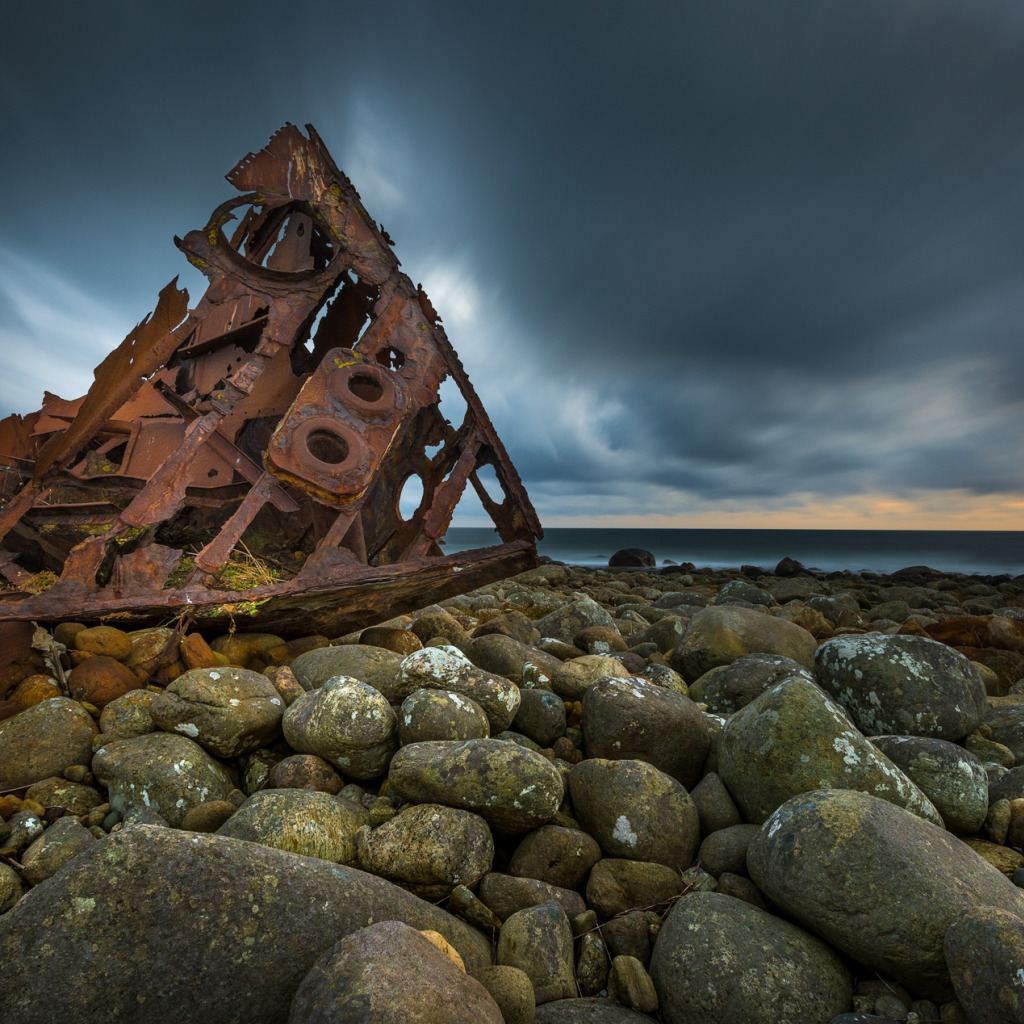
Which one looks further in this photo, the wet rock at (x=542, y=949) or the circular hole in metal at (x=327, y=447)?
the circular hole in metal at (x=327, y=447)

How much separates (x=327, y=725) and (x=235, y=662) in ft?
6.12

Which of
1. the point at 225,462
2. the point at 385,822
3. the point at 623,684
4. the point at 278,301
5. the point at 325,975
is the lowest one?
the point at 385,822

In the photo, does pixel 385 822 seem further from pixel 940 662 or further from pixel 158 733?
pixel 940 662

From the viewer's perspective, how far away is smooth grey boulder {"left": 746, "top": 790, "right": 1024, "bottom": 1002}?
191 centimetres

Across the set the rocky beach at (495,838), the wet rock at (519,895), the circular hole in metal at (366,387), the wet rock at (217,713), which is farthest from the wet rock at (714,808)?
the circular hole in metal at (366,387)

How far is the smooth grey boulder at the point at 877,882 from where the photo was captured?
191cm

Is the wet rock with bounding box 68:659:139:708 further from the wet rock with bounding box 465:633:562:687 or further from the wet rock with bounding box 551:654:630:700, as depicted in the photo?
the wet rock with bounding box 551:654:630:700

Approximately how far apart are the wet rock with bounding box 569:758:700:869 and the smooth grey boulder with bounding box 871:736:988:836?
1.28 meters

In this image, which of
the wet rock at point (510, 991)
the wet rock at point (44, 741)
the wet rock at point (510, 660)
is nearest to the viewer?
the wet rock at point (510, 991)

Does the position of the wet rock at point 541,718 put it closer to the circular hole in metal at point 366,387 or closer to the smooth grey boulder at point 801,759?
the smooth grey boulder at point 801,759

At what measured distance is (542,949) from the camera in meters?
2.10

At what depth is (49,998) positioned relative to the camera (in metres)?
1.48

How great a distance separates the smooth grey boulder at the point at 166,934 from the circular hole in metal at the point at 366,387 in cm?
374

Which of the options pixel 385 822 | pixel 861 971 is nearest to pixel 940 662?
pixel 861 971
